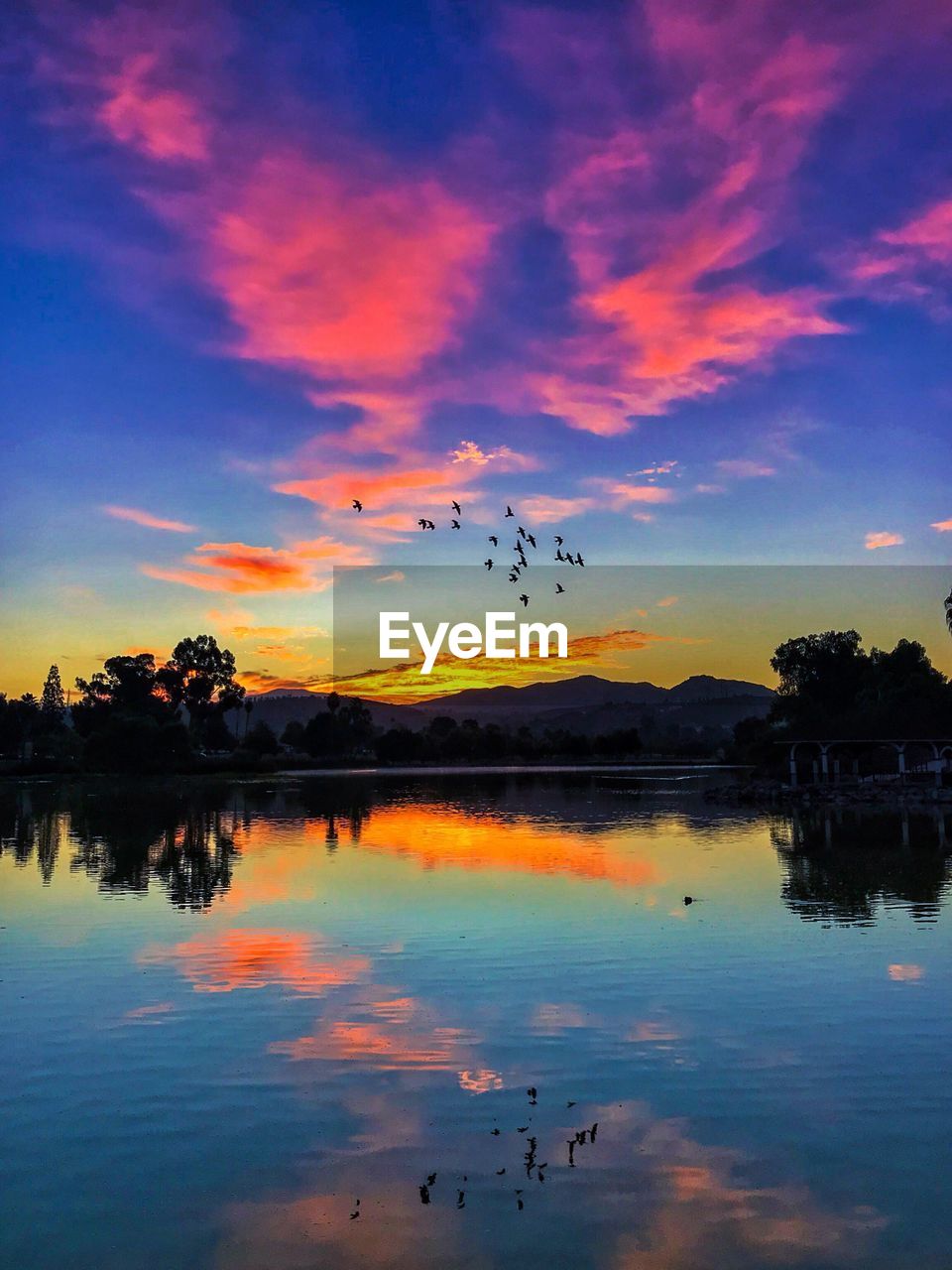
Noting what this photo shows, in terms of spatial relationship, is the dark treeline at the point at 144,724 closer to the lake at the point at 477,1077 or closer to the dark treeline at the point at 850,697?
the dark treeline at the point at 850,697

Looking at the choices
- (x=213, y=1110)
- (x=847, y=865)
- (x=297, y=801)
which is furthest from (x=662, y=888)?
(x=297, y=801)

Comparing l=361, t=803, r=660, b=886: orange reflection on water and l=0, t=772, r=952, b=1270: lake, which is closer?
l=0, t=772, r=952, b=1270: lake

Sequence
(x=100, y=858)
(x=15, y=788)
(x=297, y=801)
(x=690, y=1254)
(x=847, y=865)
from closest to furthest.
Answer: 1. (x=690, y=1254)
2. (x=847, y=865)
3. (x=100, y=858)
4. (x=297, y=801)
5. (x=15, y=788)

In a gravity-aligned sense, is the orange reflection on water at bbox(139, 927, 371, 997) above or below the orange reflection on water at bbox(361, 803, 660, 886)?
above

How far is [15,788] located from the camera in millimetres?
106625

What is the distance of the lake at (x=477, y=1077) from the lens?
9.91 metres

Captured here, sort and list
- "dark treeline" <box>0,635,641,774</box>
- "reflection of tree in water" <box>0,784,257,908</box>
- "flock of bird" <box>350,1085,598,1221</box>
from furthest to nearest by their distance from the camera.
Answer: "dark treeline" <box>0,635,641,774</box>
"reflection of tree in water" <box>0,784,257,908</box>
"flock of bird" <box>350,1085,598,1221</box>

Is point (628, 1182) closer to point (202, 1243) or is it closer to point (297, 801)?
point (202, 1243)

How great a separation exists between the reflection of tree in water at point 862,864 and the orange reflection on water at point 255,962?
1307cm

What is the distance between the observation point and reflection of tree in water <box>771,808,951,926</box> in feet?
94.7

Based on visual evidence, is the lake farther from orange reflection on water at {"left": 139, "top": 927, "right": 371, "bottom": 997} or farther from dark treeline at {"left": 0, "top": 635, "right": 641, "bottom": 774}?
dark treeline at {"left": 0, "top": 635, "right": 641, "bottom": 774}

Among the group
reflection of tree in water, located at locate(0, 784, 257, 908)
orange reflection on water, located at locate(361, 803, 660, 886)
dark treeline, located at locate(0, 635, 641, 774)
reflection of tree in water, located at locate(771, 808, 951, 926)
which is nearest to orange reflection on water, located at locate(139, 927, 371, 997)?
reflection of tree in water, located at locate(0, 784, 257, 908)

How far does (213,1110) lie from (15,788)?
342ft

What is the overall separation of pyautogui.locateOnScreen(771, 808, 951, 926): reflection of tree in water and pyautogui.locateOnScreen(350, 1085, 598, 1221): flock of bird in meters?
16.5
